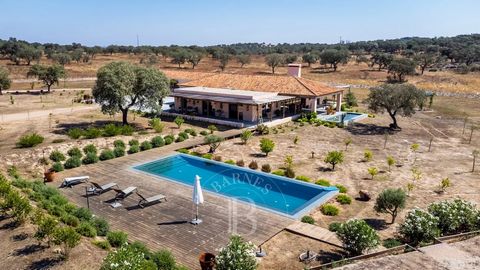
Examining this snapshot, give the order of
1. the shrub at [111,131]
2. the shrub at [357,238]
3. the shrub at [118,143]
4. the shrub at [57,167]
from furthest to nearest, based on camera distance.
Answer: the shrub at [111,131]
the shrub at [118,143]
the shrub at [57,167]
the shrub at [357,238]

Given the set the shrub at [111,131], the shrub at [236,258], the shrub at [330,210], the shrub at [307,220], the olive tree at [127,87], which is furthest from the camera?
the olive tree at [127,87]

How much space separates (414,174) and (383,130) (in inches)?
530

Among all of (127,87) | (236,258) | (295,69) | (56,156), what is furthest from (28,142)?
(295,69)

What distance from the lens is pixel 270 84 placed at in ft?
151

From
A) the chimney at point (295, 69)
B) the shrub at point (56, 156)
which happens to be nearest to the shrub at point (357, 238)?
the shrub at point (56, 156)

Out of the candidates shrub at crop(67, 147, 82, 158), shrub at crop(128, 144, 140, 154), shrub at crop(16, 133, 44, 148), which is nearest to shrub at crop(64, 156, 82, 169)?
shrub at crop(67, 147, 82, 158)

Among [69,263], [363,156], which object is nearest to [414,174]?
[363,156]

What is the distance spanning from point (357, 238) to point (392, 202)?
4.80 meters

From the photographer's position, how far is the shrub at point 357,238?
1322 centimetres

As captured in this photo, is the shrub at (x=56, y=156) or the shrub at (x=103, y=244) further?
the shrub at (x=56, y=156)

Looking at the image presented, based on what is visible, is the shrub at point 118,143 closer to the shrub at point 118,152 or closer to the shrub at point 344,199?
the shrub at point 118,152

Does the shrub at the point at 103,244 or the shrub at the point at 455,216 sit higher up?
the shrub at the point at 455,216

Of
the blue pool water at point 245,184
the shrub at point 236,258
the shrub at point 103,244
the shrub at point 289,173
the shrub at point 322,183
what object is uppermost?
the shrub at point 236,258

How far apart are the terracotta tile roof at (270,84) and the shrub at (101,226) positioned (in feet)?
101
